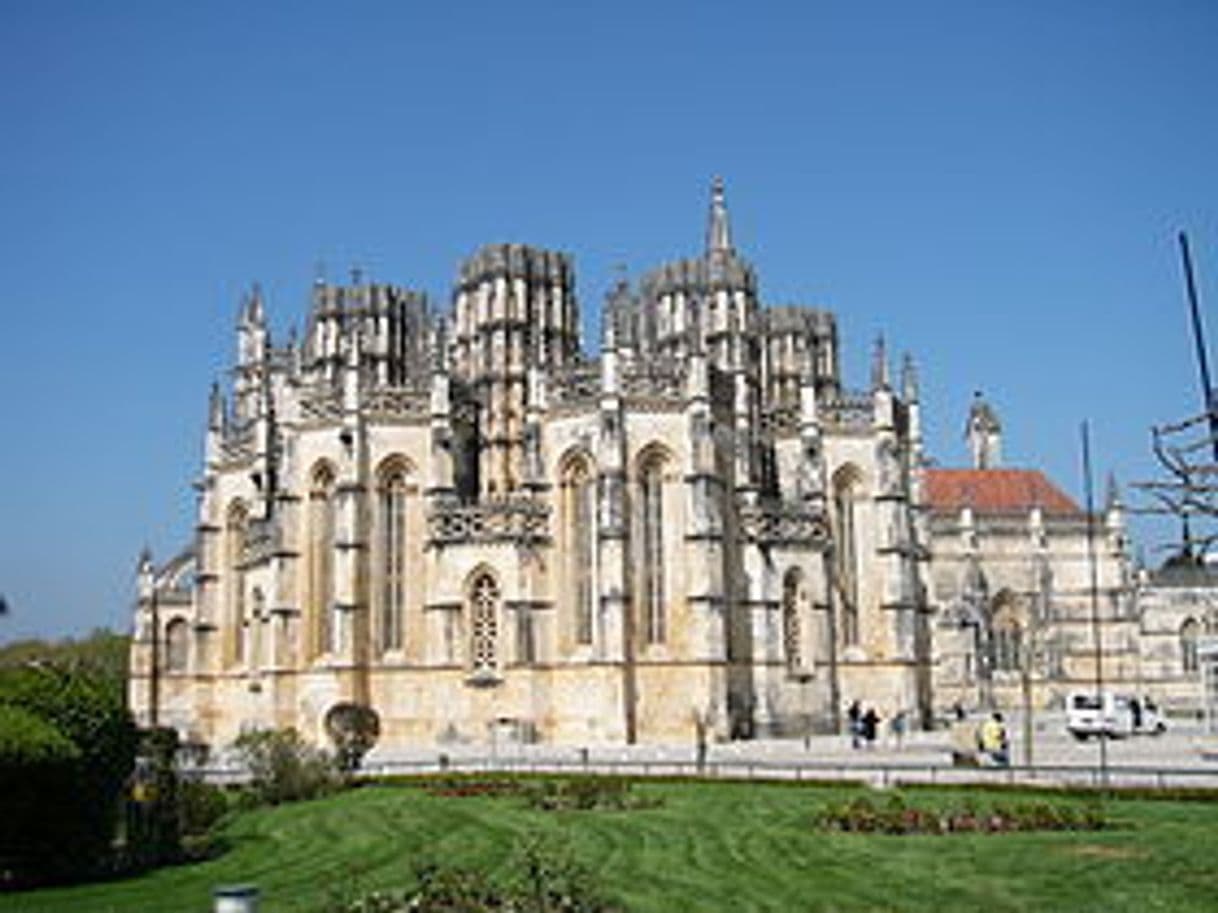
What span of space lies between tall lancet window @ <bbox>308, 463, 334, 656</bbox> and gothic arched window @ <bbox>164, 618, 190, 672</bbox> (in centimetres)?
1722

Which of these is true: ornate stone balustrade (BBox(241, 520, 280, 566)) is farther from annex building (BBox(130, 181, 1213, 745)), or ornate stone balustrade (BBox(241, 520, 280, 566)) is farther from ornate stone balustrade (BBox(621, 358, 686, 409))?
ornate stone balustrade (BBox(621, 358, 686, 409))

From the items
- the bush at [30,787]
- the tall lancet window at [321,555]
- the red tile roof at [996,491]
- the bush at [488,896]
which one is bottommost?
the bush at [488,896]

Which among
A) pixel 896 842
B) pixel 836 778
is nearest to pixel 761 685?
pixel 836 778

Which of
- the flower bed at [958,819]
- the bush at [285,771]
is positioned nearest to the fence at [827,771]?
the bush at [285,771]

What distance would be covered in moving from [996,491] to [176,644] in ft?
Answer: 154

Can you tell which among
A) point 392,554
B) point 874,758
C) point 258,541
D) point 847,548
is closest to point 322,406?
point 392,554

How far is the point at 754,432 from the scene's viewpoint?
54.7 metres

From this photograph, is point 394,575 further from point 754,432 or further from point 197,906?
point 197,906

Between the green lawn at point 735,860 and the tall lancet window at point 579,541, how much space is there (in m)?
20.9

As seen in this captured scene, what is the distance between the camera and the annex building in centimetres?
4641

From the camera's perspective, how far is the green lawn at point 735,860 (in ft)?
52.3

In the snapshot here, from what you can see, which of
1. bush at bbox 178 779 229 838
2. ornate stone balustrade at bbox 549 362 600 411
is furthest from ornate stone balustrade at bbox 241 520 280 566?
bush at bbox 178 779 229 838

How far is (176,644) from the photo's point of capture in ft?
210

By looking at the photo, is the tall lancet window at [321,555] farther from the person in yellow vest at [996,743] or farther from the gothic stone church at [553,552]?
the person in yellow vest at [996,743]
